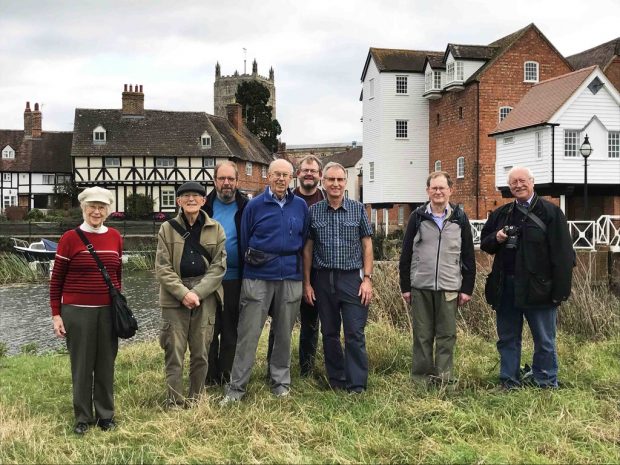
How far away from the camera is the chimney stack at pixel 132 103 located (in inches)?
1962

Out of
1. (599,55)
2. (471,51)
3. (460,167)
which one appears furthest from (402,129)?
(599,55)

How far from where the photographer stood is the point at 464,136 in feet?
112

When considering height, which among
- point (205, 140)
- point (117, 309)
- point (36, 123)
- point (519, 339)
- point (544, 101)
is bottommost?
point (519, 339)

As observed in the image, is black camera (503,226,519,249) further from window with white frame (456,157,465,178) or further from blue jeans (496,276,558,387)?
window with white frame (456,157,465,178)

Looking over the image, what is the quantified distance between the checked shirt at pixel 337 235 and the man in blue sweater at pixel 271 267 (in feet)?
0.46

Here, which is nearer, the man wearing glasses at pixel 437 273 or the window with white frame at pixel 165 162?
the man wearing glasses at pixel 437 273

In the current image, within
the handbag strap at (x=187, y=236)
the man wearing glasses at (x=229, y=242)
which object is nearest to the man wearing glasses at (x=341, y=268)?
the man wearing glasses at (x=229, y=242)

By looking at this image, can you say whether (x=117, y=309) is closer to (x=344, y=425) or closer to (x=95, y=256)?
(x=95, y=256)

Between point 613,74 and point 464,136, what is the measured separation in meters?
8.49

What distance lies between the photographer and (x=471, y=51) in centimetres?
3419

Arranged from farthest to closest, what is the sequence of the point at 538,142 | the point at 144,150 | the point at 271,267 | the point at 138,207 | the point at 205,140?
1. the point at 205,140
2. the point at 144,150
3. the point at 138,207
4. the point at 538,142
5. the point at 271,267

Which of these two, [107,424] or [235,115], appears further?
[235,115]

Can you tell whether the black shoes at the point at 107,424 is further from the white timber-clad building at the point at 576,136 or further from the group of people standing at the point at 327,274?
the white timber-clad building at the point at 576,136

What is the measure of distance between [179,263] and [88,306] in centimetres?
81
